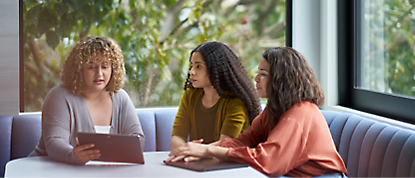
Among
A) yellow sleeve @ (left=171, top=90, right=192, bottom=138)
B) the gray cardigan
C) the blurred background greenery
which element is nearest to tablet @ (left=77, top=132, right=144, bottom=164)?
the gray cardigan

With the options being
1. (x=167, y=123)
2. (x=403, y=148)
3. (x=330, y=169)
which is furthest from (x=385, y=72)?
(x=167, y=123)

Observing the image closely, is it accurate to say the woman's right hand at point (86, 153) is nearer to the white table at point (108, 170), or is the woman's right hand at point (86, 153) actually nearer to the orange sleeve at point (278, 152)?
the white table at point (108, 170)

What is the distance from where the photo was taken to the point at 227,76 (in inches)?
76.1

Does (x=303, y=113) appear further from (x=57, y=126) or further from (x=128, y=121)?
(x=57, y=126)

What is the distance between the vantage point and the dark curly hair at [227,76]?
1915 mm

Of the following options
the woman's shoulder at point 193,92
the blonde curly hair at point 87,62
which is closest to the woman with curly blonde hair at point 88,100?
the blonde curly hair at point 87,62

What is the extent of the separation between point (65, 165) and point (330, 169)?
3.74 feet

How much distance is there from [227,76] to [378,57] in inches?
41.4

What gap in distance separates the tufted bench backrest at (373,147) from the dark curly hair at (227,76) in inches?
20.9

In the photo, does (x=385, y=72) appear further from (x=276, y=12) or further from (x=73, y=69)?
(x=73, y=69)

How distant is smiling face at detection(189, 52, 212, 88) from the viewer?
1923 mm

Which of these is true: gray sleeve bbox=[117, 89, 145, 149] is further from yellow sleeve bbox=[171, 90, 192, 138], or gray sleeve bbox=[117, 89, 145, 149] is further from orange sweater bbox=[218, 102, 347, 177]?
orange sweater bbox=[218, 102, 347, 177]

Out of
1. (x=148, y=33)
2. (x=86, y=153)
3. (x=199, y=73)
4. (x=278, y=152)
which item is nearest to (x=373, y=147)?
(x=278, y=152)

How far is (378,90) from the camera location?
225 cm
